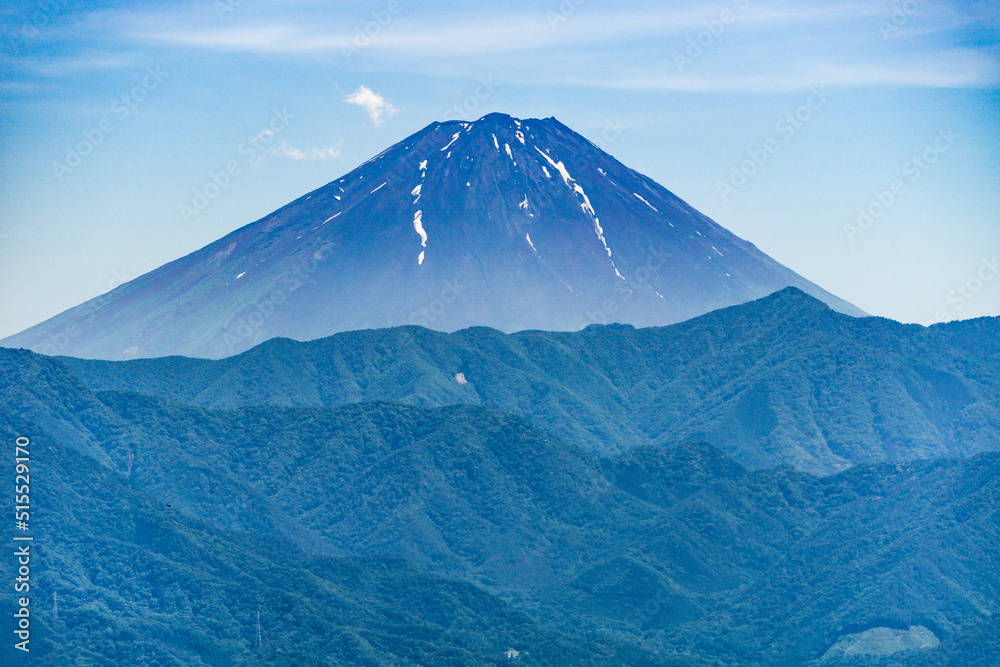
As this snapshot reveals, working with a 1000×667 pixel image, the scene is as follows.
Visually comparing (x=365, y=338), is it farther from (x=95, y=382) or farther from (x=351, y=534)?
(x=351, y=534)

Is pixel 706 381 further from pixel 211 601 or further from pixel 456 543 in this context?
pixel 211 601

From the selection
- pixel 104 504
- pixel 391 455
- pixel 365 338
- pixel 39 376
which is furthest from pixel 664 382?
pixel 104 504

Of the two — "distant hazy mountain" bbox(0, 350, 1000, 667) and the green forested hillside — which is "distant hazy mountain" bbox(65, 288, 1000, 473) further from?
the green forested hillside

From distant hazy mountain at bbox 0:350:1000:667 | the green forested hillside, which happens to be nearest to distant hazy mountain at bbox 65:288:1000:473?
distant hazy mountain at bbox 0:350:1000:667

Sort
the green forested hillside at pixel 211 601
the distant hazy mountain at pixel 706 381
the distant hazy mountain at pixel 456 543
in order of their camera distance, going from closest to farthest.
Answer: the green forested hillside at pixel 211 601, the distant hazy mountain at pixel 456 543, the distant hazy mountain at pixel 706 381

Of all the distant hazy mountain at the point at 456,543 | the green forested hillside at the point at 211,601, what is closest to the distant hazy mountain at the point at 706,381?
the distant hazy mountain at the point at 456,543

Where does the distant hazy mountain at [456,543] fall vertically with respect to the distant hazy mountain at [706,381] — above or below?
below

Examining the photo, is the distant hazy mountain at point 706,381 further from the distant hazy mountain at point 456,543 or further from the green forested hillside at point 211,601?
the green forested hillside at point 211,601
